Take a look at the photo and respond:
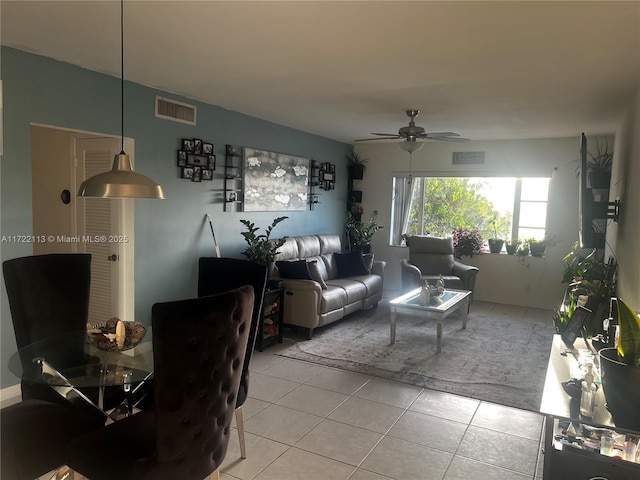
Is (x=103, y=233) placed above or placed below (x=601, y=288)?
above

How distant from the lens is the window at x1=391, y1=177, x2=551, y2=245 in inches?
268

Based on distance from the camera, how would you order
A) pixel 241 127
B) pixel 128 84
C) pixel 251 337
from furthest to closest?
pixel 241 127, pixel 128 84, pixel 251 337

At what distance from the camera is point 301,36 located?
2713 mm

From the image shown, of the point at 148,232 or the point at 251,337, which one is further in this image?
the point at 148,232

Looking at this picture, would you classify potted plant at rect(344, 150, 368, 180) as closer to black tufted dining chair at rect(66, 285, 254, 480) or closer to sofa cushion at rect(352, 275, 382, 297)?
sofa cushion at rect(352, 275, 382, 297)

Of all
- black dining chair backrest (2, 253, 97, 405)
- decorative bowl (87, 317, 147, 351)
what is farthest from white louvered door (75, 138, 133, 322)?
decorative bowl (87, 317, 147, 351)

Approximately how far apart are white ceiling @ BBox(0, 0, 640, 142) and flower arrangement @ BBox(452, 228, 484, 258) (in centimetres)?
257

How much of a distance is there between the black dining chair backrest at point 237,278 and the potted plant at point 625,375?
1.62 metres

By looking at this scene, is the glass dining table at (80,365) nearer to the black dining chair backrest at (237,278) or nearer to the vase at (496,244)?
the black dining chair backrest at (237,278)

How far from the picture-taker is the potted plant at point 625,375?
164cm

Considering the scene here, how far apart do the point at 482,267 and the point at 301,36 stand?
5236mm

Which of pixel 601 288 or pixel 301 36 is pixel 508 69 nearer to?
pixel 301 36

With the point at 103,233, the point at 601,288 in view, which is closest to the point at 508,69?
the point at 601,288

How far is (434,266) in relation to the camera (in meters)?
6.54
